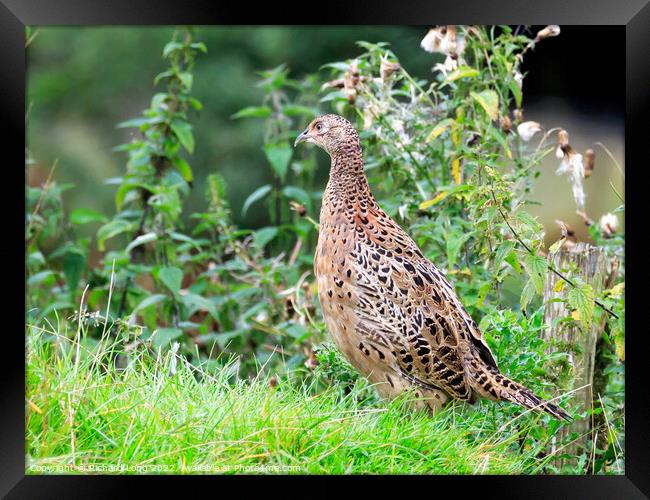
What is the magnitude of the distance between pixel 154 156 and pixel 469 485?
2.81m

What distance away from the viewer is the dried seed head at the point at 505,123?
16.0ft

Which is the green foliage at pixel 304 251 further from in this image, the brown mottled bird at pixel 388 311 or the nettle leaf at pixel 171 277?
the brown mottled bird at pixel 388 311

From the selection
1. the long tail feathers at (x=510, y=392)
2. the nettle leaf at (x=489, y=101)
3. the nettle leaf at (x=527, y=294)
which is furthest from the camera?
the nettle leaf at (x=489, y=101)

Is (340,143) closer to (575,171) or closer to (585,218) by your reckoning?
(575,171)

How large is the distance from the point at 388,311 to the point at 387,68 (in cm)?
130

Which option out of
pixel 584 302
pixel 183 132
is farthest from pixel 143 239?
pixel 584 302

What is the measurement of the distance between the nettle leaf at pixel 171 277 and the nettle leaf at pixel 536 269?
211 centimetres

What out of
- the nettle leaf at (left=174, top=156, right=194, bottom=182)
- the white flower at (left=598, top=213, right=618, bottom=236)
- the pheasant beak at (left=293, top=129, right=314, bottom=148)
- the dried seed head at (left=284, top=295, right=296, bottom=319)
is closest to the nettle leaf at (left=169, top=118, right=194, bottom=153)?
the nettle leaf at (left=174, top=156, right=194, bottom=182)

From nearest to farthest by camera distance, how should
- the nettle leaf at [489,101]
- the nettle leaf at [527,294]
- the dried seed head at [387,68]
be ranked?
1. the nettle leaf at [527,294]
2. the nettle leaf at [489,101]
3. the dried seed head at [387,68]

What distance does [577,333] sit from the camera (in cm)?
456

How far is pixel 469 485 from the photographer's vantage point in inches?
164

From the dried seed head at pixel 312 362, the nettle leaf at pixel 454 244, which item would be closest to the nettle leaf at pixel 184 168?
the dried seed head at pixel 312 362

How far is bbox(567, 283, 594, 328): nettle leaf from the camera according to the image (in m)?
4.38
